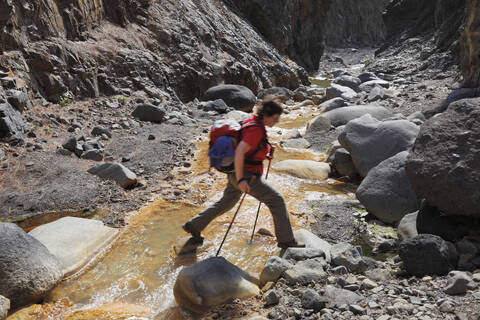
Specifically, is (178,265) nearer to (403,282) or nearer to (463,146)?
(403,282)

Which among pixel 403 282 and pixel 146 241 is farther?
pixel 146 241

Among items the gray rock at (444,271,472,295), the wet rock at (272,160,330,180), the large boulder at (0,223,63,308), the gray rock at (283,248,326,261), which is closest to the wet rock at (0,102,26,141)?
the large boulder at (0,223,63,308)

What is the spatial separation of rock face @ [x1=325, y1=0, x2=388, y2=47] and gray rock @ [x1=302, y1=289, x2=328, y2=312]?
72.0m

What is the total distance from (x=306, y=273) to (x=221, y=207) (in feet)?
4.95

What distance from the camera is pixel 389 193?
6391mm

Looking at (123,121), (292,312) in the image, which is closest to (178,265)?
(292,312)

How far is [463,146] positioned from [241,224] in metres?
3.46

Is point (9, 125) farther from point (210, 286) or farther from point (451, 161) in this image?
point (451, 161)

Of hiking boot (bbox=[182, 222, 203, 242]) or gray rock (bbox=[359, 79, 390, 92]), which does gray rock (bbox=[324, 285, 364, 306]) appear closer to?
hiking boot (bbox=[182, 222, 203, 242])

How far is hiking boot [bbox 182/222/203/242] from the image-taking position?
218 inches

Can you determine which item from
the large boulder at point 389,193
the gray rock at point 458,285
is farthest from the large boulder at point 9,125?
the gray rock at point 458,285

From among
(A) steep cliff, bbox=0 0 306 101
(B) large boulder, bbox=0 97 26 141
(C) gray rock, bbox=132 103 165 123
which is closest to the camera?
(B) large boulder, bbox=0 97 26 141

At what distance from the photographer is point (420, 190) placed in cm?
520

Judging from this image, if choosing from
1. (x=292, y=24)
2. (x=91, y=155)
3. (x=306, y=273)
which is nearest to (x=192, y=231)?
(x=306, y=273)
